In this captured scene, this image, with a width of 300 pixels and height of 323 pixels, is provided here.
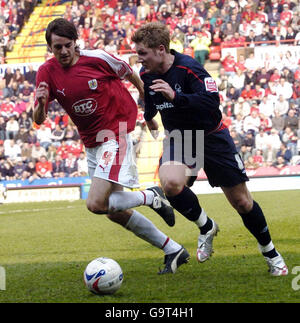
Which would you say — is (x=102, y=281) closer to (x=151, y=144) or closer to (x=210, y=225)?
(x=210, y=225)

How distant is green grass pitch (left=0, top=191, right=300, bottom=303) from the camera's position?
511cm

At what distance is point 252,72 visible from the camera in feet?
67.1

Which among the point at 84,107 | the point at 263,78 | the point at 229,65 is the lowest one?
the point at 263,78

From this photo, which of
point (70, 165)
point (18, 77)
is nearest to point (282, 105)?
point (70, 165)

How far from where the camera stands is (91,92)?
245 inches

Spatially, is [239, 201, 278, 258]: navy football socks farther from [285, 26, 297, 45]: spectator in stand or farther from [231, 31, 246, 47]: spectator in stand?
[231, 31, 246, 47]: spectator in stand

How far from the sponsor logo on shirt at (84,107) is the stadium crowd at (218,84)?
12201mm

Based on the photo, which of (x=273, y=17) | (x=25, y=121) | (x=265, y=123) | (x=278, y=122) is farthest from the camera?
(x=25, y=121)

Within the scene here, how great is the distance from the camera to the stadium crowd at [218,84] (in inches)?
741

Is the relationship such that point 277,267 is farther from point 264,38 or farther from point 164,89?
point 264,38

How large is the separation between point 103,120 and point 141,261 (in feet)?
5.56

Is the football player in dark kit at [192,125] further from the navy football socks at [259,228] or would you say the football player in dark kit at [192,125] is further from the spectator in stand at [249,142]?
the spectator in stand at [249,142]

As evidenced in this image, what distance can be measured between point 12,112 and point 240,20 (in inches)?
324

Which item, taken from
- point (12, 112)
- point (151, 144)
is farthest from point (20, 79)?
point (151, 144)
